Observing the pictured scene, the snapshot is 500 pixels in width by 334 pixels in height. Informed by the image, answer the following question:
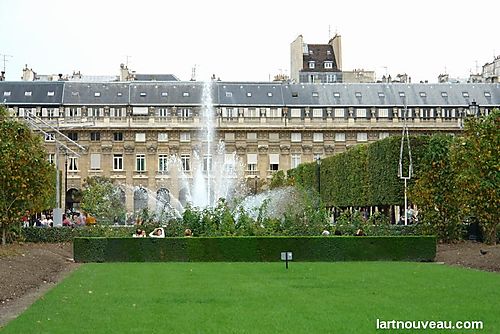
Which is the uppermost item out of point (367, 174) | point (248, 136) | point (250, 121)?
point (250, 121)

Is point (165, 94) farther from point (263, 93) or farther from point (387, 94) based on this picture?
point (387, 94)

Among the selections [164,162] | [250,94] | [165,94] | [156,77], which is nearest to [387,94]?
[250,94]

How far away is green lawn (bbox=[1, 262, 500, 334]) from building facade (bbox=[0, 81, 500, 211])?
5482 cm

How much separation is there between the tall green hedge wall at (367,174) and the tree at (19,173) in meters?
16.3

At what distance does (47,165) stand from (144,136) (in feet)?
149

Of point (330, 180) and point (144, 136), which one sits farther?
point (144, 136)

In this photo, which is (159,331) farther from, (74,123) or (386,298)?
(74,123)

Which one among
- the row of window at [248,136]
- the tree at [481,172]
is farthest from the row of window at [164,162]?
the tree at [481,172]

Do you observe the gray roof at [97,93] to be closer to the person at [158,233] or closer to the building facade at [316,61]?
the building facade at [316,61]

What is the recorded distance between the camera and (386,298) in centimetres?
1795

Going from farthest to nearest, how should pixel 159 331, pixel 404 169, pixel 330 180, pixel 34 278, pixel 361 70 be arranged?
pixel 361 70, pixel 330 180, pixel 404 169, pixel 34 278, pixel 159 331

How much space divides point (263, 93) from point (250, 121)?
2.53 m

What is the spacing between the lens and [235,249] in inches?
1280

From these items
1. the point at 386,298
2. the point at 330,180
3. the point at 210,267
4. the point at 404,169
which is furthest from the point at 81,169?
the point at 386,298
